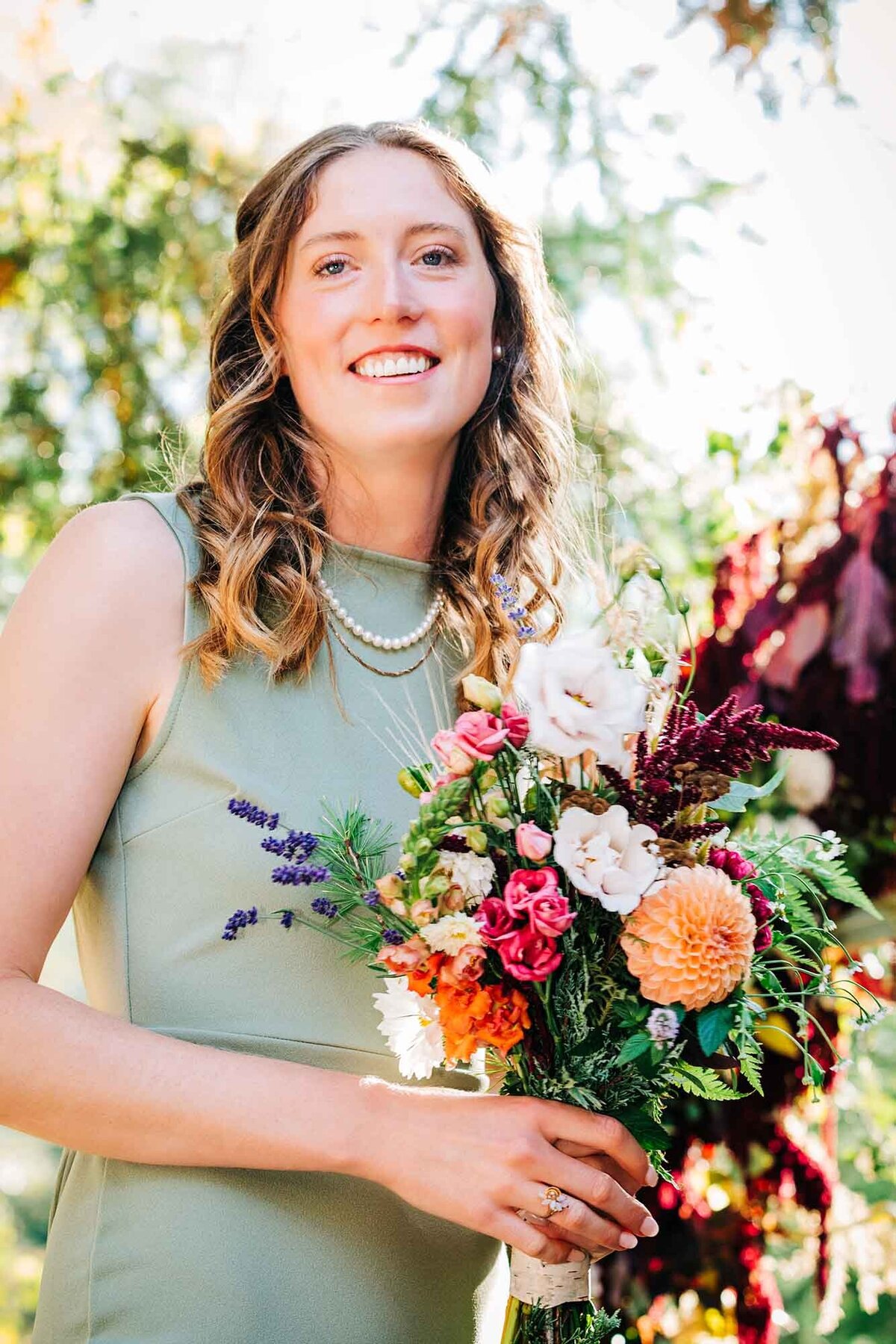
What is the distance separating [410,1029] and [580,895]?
294mm

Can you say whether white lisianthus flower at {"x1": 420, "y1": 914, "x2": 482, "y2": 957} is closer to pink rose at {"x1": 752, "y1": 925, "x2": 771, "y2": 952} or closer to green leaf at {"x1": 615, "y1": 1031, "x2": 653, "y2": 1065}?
green leaf at {"x1": 615, "y1": 1031, "x2": 653, "y2": 1065}

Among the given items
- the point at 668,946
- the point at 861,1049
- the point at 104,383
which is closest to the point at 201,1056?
the point at 668,946

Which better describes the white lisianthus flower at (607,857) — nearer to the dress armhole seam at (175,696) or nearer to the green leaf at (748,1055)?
the green leaf at (748,1055)

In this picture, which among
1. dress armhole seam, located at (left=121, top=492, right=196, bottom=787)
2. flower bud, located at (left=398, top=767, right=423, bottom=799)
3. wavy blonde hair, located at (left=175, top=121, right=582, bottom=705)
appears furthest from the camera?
wavy blonde hair, located at (left=175, top=121, right=582, bottom=705)

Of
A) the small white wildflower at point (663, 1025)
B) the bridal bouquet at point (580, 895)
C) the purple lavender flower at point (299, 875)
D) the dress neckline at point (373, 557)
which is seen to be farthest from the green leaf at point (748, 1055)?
the dress neckline at point (373, 557)

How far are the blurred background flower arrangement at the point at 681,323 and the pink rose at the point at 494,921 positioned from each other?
1350 millimetres

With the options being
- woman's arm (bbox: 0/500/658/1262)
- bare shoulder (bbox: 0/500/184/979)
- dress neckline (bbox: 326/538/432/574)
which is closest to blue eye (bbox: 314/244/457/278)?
dress neckline (bbox: 326/538/432/574)

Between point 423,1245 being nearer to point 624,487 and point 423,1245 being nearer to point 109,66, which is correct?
point 624,487

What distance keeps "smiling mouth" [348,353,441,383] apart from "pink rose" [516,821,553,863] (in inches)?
34.3

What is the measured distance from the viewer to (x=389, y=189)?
2148mm

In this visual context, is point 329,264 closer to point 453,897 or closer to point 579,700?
point 579,700

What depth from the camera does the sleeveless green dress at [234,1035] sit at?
1.71 meters

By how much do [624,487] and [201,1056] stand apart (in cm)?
266

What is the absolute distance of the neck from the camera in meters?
2.22
